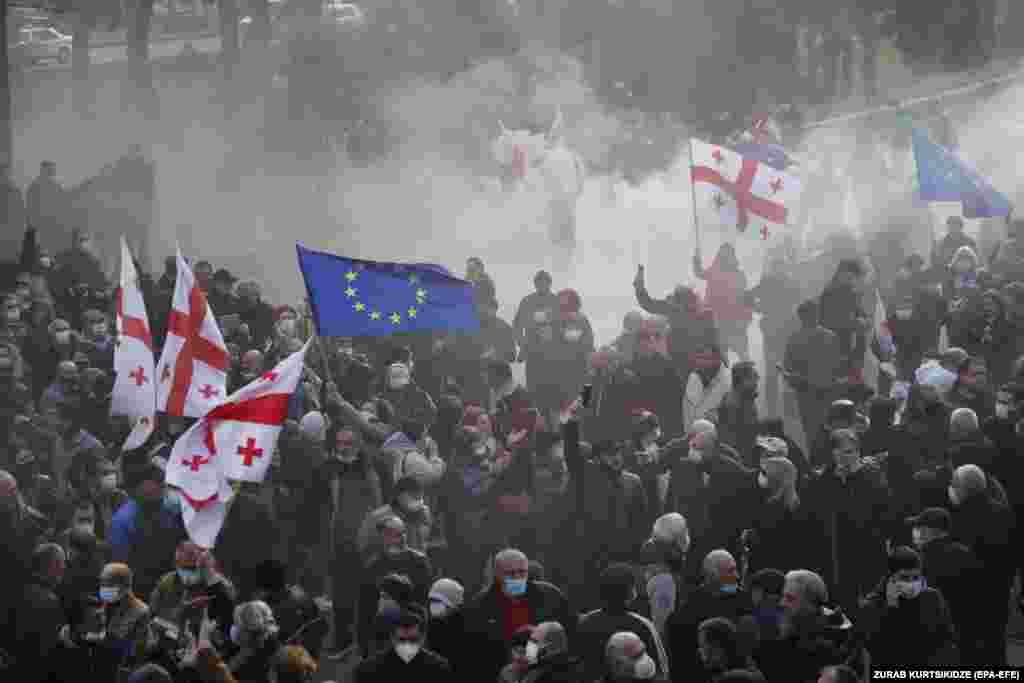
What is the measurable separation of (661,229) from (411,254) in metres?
3.36

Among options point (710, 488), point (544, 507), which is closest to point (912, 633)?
point (710, 488)

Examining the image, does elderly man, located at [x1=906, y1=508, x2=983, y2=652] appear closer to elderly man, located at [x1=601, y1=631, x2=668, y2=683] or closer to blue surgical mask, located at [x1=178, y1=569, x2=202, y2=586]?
elderly man, located at [x1=601, y1=631, x2=668, y2=683]

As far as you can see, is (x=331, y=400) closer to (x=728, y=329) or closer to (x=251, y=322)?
(x=251, y=322)

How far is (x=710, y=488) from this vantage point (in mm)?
10633

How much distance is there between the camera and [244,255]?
93.8 ft

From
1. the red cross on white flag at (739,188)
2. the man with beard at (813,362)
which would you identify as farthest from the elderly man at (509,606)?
the red cross on white flag at (739,188)

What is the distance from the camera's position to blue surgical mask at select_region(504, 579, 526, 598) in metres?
9.21

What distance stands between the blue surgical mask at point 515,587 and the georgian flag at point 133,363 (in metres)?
2.97

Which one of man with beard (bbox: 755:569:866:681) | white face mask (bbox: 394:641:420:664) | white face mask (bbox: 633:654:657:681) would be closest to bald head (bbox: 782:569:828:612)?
man with beard (bbox: 755:569:866:681)

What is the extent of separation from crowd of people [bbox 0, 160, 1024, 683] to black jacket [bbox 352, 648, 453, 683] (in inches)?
0.5

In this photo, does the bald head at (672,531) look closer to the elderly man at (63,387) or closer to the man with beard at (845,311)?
the man with beard at (845,311)

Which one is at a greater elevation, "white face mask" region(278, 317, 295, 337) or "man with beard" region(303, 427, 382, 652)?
"man with beard" region(303, 427, 382, 652)

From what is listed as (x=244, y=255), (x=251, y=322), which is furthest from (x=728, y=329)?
(x=244, y=255)

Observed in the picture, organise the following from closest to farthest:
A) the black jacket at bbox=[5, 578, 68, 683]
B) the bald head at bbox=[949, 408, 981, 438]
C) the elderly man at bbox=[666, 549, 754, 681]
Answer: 1. the elderly man at bbox=[666, 549, 754, 681]
2. the black jacket at bbox=[5, 578, 68, 683]
3. the bald head at bbox=[949, 408, 981, 438]
